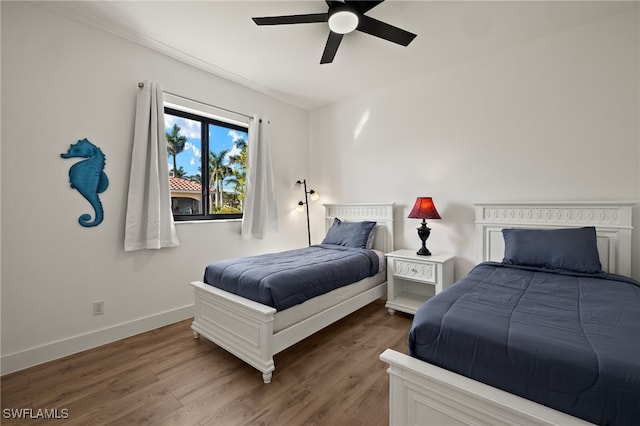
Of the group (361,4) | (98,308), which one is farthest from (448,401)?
(98,308)

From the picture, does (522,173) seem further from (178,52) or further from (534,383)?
(178,52)

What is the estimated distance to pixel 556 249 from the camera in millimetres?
2193

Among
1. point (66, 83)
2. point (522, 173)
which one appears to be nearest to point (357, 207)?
point (522, 173)

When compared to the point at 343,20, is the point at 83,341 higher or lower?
lower

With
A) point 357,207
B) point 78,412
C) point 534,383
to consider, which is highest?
point 357,207

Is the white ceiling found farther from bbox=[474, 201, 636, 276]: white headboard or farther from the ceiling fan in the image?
bbox=[474, 201, 636, 276]: white headboard

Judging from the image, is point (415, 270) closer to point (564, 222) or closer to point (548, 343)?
point (564, 222)

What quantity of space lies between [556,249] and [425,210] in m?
1.14

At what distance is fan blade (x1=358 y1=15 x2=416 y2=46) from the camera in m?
2.07

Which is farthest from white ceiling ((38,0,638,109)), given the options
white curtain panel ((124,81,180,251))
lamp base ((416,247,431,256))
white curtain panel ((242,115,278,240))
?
lamp base ((416,247,431,256))

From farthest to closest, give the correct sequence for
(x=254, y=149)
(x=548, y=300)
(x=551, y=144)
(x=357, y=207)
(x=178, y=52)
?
(x=357, y=207) < (x=254, y=149) < (x=178, y=52) < (x=551, y=144) < (x=548, y=300)

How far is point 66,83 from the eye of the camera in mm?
2287

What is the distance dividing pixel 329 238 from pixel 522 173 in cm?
216

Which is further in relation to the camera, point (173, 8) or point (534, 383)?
point (173, 8)
